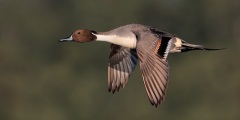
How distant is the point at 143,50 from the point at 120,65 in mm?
1284

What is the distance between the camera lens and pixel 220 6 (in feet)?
135

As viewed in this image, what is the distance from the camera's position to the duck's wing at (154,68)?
30.5 feet

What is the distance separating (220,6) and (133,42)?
103ft

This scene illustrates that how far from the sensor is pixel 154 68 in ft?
31.0

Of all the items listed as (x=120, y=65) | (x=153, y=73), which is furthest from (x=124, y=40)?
(x=153, y=73)

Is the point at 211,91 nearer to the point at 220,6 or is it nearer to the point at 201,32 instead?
the point at 201,32

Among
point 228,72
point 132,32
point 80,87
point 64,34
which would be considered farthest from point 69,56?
point 132,32

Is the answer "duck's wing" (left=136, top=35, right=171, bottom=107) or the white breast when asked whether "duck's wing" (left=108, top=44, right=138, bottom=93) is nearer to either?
the white breast

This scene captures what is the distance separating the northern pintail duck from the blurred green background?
11.2 m

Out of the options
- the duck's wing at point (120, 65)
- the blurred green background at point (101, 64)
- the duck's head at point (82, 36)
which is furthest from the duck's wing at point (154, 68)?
the blurred green background at point (101, 64)

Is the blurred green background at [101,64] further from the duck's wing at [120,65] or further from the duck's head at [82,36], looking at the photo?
the duck's head at [82,36]

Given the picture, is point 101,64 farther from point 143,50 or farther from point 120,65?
point 143,50

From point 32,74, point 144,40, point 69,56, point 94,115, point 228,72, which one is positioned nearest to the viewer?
point 144,40

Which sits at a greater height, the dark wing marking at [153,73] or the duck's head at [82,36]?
the duck's head at [82,36]
